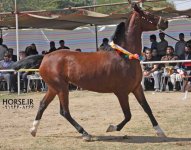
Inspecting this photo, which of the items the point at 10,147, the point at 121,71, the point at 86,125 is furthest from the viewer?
the point at 86,125

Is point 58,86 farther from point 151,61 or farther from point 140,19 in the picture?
point 151,61

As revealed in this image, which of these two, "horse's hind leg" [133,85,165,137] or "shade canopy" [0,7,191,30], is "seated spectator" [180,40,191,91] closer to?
"shade canopy" [0,7,191,30]

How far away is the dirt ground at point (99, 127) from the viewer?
26.1ft

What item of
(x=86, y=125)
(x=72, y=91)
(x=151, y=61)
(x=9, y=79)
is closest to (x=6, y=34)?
(x=9, y=79)

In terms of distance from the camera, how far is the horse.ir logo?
13774mm

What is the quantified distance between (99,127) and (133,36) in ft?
6.98

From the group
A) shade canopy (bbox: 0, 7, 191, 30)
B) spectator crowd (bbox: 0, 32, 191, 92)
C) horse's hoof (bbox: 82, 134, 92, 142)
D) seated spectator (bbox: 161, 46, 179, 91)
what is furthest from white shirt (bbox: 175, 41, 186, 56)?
horse's hoof (bbox: 82, 134, 92, 142)

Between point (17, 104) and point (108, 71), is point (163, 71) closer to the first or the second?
point (17, 104)

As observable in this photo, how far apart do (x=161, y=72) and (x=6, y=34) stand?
1094cm

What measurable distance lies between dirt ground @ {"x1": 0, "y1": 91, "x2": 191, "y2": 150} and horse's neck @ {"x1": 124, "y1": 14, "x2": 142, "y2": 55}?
1.55 m

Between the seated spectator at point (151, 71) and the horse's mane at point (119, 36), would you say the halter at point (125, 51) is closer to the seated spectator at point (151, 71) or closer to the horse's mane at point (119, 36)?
the horse's mane at point (119, 36)

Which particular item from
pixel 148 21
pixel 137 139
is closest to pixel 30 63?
pixel 148 21

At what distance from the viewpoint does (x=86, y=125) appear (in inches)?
399

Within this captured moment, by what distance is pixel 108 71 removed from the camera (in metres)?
8.56
